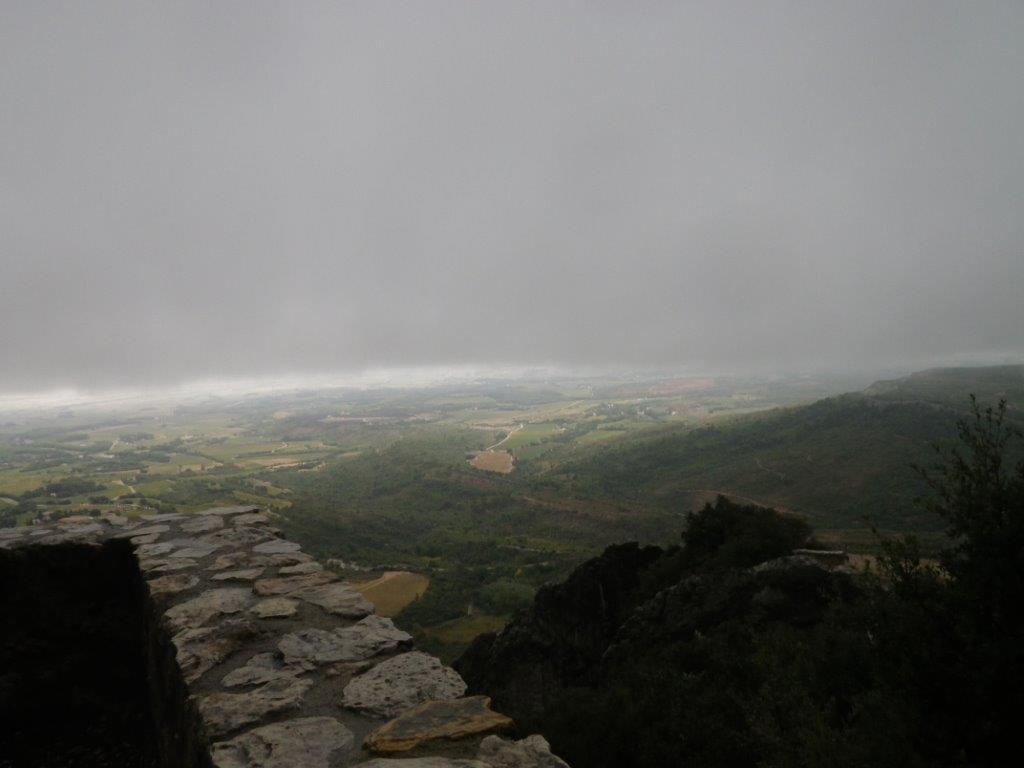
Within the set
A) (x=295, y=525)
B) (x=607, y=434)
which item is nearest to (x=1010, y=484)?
(x=295, y=525)

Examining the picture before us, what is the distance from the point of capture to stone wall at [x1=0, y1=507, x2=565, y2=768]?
2590 millimetres

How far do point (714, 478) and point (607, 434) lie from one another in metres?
59.4

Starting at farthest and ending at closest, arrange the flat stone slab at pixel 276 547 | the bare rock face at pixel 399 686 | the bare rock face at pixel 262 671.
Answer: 1. the flat stone slab at pixel 276 547
2. the bare rock face at pixel 262 671
3. the bare rock face at pixel 399 686

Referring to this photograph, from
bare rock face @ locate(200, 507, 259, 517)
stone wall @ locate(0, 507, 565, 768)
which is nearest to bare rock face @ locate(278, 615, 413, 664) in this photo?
stone wall @ locate(0, 507, 565, 768)

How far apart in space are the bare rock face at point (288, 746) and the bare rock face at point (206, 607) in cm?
166

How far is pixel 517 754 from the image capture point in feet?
8.12

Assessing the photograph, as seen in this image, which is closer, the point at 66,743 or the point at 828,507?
the point at 66,743

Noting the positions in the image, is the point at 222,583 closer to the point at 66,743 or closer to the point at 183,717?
the point at 183,717

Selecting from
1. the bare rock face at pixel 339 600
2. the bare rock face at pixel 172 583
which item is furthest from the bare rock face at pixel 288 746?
the bare rock face at pixel 172 583

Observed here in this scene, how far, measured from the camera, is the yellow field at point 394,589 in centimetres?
3819

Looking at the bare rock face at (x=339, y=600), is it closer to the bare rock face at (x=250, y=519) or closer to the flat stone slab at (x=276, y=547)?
the flat stone slab at (x=276, y=547)

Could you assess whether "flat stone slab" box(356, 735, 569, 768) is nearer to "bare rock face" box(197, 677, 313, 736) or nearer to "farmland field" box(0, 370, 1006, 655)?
"bare rock face" box(197, 677, 313, 736)

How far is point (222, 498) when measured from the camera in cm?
6738

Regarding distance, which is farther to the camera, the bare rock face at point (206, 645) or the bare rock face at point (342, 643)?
the bare rock face at point (342, 643)
